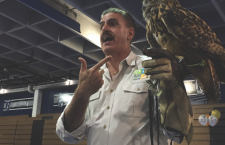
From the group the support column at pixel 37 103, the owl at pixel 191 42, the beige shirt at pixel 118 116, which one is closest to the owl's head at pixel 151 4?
the owl at pixel 191 42

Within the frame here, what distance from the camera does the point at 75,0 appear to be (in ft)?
11.9

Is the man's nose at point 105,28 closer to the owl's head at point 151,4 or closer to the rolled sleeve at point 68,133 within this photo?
the owl's head at point 151,4

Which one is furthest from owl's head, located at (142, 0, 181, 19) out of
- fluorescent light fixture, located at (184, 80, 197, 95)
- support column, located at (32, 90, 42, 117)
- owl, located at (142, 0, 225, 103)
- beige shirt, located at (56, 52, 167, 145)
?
support column, located at (32, 90, 42, 117)

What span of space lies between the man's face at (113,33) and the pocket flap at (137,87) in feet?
0.94

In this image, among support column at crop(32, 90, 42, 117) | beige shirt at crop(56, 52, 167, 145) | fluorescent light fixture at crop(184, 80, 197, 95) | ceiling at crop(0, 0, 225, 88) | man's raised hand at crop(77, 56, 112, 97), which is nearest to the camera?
man's raised hand at crop(77, 56, 112, 97)

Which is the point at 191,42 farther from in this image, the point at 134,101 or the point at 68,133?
the point at 68,133

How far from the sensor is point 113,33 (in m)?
1.41

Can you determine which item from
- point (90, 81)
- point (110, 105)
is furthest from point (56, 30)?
point (90, 81)

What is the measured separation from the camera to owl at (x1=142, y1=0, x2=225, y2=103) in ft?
3.32

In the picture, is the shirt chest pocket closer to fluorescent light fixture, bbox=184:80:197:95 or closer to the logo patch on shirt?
the logo patch on shirt

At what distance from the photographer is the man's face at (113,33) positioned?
1372 millimetres

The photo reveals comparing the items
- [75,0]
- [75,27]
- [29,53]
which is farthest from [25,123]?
[75,0]

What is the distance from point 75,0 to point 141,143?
10.2ft

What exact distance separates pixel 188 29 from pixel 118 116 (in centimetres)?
60
